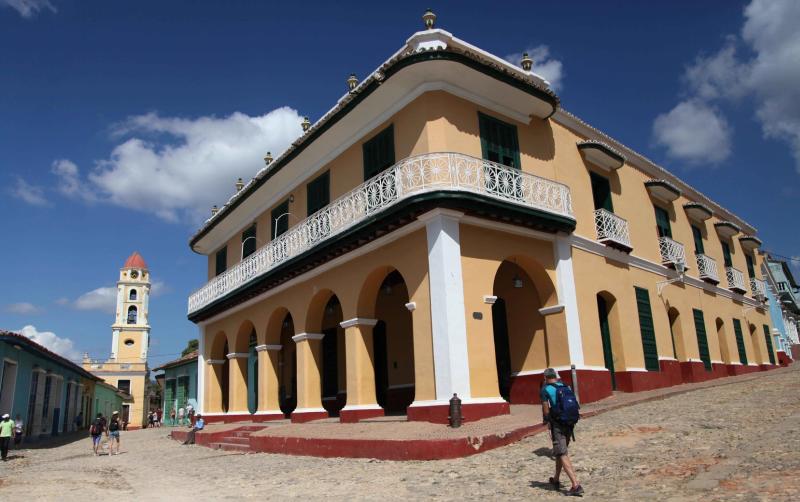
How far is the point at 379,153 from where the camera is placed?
43.8 ft

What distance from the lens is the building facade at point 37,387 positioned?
20469 mm

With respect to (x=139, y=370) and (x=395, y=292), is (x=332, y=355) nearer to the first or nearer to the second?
(x=395, y=292)

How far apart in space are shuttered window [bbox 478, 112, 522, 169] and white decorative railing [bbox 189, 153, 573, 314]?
60 cm

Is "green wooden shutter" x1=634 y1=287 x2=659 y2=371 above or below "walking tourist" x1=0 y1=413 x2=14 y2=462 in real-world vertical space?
above

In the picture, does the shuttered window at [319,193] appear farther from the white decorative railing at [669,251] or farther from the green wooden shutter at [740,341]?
the green wooden shutter at [740,341]

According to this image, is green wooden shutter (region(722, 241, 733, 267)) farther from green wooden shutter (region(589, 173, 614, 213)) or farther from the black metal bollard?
the black metal bollard

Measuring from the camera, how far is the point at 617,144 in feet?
56.0

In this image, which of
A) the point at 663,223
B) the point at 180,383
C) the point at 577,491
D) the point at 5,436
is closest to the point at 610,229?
the point at 663,223

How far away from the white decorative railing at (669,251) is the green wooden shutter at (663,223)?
1.52 feet

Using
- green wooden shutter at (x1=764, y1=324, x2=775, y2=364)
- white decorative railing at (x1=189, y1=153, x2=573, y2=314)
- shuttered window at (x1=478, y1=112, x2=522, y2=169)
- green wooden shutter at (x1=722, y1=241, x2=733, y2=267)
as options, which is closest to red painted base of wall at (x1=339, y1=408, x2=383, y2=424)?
white decorative railing at (x1=189, y1=153, x2=573, y2=314)

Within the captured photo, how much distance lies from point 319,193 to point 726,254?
16.8 m

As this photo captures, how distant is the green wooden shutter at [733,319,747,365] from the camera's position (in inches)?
853

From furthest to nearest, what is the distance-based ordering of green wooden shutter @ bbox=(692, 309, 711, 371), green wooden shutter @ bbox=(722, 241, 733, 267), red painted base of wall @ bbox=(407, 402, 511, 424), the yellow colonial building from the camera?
green wooden shutter @ bbox=(722, 241, 733, 267), green wooden shutter @ bbox=(692, 309, 711, 371), the yellow colonial building, red painted base of wall @ bbox=(407, 402, 511, 424)

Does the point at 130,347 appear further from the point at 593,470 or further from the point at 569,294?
the point at 593,470
